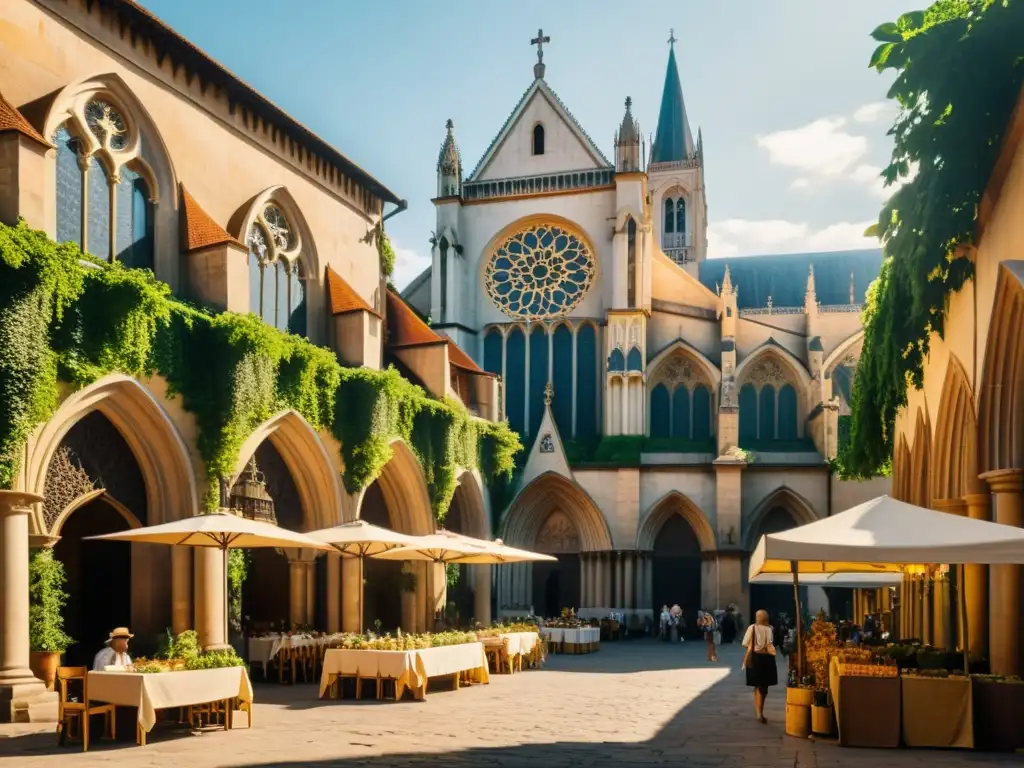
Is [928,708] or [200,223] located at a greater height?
[200,223]

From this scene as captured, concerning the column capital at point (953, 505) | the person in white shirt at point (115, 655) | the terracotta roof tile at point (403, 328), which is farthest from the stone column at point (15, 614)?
the terracotta roof tile at point (403, 328)

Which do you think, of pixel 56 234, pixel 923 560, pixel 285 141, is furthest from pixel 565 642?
pixel 923 560

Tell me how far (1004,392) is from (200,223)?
44.1ft

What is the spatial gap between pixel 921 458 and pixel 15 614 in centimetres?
1524

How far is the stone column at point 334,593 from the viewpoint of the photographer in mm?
23484

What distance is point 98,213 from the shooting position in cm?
1867

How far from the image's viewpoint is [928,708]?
1162cm

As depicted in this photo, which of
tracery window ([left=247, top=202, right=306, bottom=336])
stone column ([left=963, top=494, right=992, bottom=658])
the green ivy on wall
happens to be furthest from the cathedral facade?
stone column ([left=963, top=494, right=992, bottom=658])

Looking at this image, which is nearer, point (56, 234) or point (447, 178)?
point (56, 234)

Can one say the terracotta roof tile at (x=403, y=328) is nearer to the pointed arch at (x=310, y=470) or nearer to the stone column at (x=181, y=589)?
the pointed arch at (x=310, y=470)

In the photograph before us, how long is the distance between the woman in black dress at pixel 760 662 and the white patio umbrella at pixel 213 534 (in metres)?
6.27

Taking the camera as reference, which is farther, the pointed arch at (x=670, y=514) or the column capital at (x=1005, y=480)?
the pointed arch at (x=670, y=514)

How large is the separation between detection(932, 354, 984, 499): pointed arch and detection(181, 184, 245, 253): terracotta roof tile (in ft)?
38.4

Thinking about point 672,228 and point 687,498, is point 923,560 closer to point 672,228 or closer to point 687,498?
point 687,498
